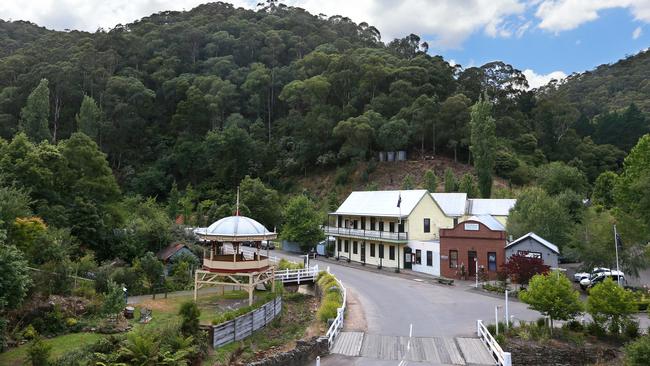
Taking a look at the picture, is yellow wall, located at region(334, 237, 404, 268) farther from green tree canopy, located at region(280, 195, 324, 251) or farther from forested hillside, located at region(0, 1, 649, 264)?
forested hillside, located at region(0, 1, 649, 264)

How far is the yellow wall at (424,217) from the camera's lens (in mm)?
38656

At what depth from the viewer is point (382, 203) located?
42156 millimetres

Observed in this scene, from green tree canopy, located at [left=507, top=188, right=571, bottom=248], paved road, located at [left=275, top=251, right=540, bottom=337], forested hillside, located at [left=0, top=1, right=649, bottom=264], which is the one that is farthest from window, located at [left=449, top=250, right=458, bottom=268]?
forested hillside, located at [left=0, top=1, right=649, bottom=264]

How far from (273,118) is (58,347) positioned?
7021cm

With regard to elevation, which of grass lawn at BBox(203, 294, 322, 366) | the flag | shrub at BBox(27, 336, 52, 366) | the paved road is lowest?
grass lawn at BBox(203, 294, 322, 366)

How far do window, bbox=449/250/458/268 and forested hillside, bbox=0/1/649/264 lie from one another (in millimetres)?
22232

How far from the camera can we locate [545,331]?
20109 millimetres

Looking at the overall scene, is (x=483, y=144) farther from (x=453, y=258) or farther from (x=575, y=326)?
(x=575, y=326)

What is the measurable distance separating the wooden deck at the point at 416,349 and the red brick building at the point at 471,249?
51.9ft

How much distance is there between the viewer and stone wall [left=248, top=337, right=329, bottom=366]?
15.1 metres

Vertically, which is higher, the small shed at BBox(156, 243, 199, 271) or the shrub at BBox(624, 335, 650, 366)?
the small shed at BBox(156, 243, 199, 271)

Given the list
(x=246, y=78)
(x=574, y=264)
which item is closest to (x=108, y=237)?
(x=574, y=264)

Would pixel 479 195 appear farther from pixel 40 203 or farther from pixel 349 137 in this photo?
pixel 40 203

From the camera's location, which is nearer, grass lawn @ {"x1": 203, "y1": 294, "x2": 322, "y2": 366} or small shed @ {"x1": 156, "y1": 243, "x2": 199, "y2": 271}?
grass lawn @ {"x1": 203, "y1": 294, "x2": 322, "y2": 366}
